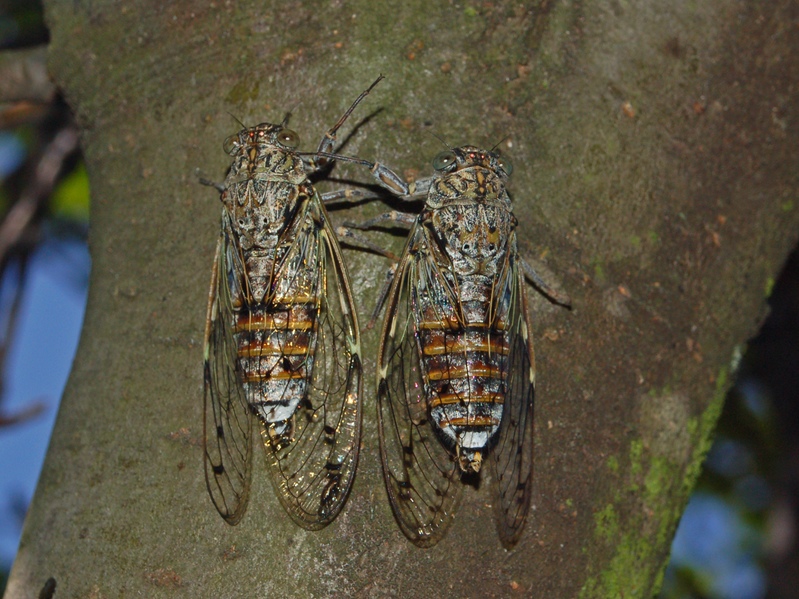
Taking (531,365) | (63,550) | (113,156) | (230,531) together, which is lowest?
(63,550)

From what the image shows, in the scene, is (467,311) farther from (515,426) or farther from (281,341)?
(281,341)

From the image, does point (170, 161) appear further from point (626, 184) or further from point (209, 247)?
point (626, 184)

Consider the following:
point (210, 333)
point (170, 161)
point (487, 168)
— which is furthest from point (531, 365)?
point (170, 161)

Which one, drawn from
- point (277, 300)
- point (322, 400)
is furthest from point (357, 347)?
point (277, 300)

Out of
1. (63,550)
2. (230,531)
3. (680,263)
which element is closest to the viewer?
(230,531)

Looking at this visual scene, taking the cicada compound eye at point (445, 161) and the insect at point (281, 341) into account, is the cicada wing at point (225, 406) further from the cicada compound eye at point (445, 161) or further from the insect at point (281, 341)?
the cicada compound eye at point (445, 161)

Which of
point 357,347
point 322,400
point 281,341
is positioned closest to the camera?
point 357,347

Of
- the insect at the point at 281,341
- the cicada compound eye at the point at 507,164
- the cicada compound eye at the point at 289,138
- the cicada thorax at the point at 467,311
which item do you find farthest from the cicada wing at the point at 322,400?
the cicada compound eye at the point at 507,164
